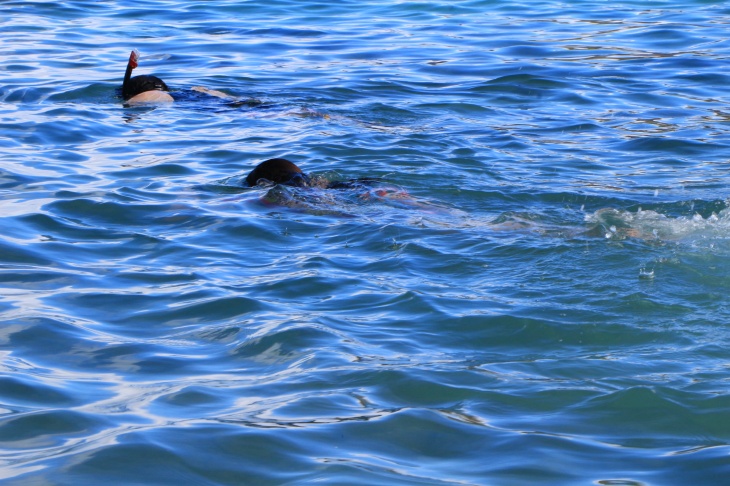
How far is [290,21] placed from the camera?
1705 centimetres

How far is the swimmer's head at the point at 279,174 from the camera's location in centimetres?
777

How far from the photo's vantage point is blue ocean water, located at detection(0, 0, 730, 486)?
3881 mm

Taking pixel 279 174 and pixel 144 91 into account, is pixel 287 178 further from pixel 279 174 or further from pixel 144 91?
pixel 144 91

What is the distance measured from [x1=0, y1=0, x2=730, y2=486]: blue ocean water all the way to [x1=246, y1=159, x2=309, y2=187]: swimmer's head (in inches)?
5.3

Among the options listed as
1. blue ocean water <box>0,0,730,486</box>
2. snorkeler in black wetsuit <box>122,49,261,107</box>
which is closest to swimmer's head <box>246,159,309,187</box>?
blue ocean water <box>0,0,730,486</box>

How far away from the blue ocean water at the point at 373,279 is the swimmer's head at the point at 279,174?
0.13 metres

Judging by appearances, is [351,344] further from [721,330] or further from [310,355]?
Answer: [721,330]

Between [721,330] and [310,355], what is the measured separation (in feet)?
6.23

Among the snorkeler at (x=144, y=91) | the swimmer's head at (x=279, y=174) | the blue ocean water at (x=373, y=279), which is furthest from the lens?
the snorkeler at (x=144, y=91)

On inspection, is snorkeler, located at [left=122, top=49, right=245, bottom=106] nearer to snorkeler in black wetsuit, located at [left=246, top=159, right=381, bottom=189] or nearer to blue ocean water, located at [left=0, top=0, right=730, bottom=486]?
blue ocean water, located at [left=0, top=0, right=730, bottom=486]

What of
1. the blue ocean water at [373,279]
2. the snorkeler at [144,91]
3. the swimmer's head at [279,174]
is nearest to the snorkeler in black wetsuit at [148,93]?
the snorkeler at [144,91]

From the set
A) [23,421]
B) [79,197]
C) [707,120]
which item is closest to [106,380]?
[23,421]

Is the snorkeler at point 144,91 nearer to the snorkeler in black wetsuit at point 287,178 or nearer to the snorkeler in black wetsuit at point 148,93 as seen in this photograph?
the snorkeler in black wetsuit at point 148,93

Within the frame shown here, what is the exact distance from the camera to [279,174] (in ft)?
25.6
